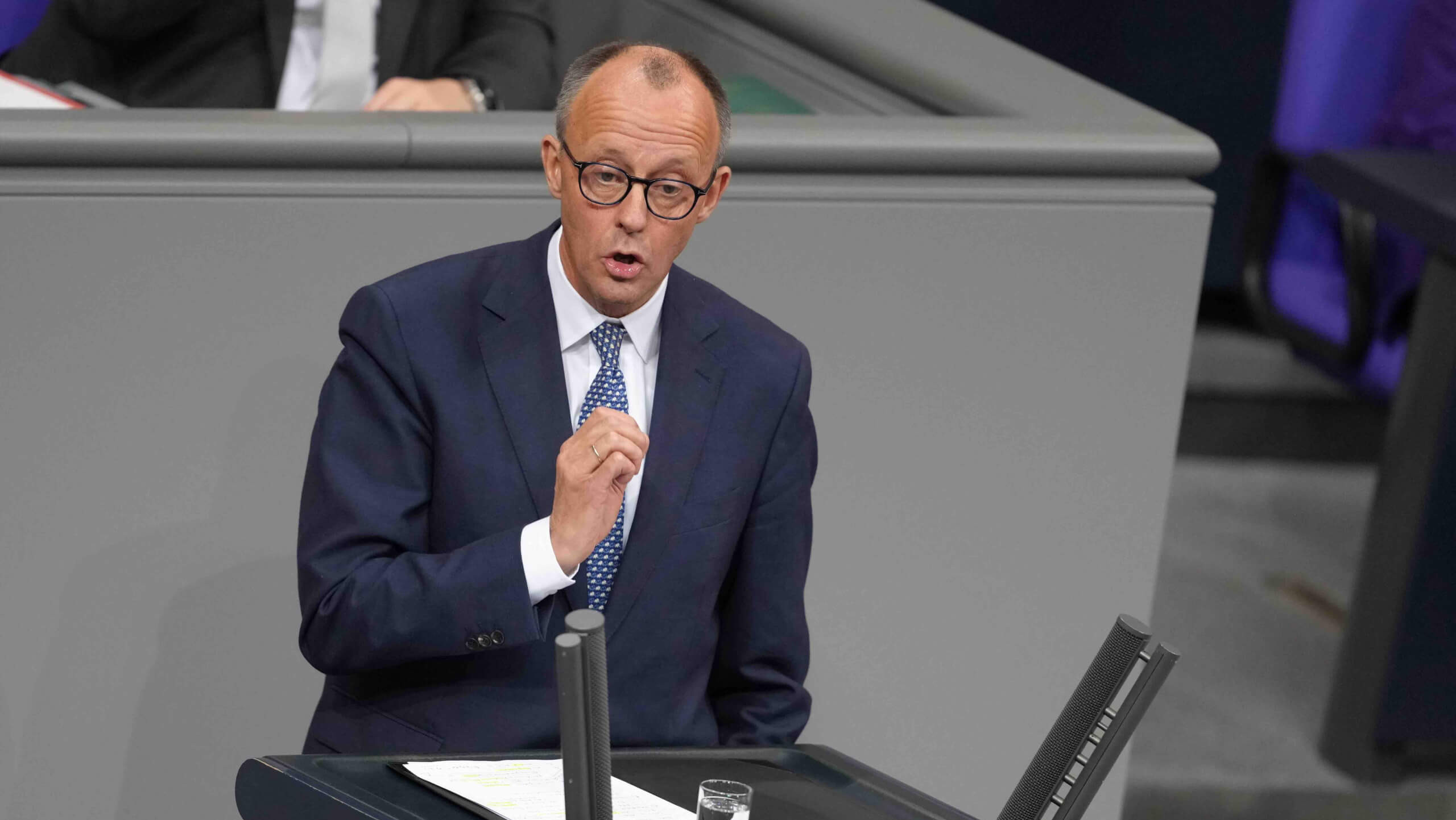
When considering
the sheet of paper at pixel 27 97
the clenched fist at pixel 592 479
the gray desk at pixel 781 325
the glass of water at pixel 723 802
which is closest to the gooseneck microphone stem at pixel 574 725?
the glass of water at pixel 723 802

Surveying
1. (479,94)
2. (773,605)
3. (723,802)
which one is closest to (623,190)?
(773,605)

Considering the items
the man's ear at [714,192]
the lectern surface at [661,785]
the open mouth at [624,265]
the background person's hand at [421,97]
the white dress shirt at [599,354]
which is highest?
the background person's hand at [421,97]

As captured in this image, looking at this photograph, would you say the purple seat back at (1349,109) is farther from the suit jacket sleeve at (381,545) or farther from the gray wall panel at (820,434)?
the suit jacket sleeve at (381,545)

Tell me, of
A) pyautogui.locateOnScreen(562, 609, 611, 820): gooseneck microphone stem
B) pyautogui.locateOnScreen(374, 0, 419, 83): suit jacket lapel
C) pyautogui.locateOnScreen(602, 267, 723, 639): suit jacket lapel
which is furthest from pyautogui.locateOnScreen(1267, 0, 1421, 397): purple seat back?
pyautogui.locateOnScreen(562, 609, 611, 820): gooseneck microphone stem

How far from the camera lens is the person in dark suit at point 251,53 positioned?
2297mm

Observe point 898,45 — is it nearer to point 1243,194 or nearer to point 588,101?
point 588,101

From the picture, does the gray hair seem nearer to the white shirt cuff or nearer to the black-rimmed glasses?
the black-rimmed glasses

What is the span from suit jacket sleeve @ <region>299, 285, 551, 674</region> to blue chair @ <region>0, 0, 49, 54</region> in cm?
149

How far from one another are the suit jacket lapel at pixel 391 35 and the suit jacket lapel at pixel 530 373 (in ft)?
3.60

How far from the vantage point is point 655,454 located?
139cm

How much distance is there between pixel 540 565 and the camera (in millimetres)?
1303

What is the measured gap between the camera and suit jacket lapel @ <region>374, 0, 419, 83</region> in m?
2.39

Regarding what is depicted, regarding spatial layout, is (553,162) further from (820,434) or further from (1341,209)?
(1341,209)

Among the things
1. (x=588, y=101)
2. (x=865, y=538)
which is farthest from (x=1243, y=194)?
(x=588, y=101)
